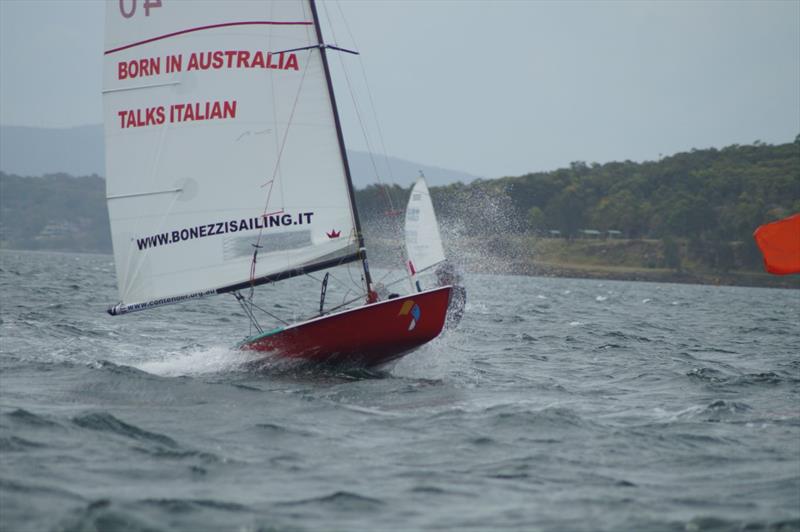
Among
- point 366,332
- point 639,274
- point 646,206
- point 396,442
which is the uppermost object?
point 646,206

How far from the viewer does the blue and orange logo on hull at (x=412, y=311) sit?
15188mm

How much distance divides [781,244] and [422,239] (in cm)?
597

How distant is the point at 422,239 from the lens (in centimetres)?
1681

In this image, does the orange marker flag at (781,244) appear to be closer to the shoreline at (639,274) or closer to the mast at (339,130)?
the mast at (339,130)

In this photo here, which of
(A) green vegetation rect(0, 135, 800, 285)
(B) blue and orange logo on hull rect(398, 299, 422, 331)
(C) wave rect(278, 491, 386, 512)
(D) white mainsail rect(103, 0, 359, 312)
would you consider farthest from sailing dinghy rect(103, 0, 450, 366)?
(A) green vegetation rect(0, 135, 800, 285)

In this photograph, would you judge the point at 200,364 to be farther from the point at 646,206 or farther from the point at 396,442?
the point at 646,206

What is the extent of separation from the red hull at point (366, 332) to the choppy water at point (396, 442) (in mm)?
407

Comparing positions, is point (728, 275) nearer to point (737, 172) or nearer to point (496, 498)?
point (737, 172)

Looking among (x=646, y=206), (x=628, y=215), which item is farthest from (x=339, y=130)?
(x=646, y=206)

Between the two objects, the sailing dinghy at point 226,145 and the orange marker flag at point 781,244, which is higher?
the sailing dinghy at point 226,145

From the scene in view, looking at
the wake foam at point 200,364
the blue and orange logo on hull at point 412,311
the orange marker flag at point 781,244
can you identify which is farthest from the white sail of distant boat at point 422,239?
the orange marker flag at point 781,244

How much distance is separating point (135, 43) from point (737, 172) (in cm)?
14535

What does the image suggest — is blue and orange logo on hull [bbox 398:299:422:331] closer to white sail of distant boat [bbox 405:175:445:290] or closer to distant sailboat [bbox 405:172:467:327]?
distant sailboat [bbox 405:172:467:327]

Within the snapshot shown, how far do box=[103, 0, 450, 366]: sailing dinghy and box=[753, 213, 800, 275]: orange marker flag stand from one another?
608 cm
